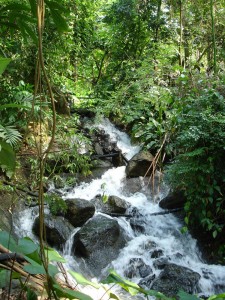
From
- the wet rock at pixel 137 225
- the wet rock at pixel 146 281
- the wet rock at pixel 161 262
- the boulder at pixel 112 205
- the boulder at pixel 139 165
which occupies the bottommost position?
the wet rock at pixel 146 281

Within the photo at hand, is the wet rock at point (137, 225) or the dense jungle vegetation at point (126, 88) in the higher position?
the dense jungle vegetation at point (126, 88)

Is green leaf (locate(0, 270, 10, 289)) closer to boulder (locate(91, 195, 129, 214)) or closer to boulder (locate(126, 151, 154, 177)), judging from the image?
boulder (locate(91, 195, 129, 214))

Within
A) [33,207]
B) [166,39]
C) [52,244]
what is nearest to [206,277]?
[52,244]

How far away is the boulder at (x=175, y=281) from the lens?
410 cm

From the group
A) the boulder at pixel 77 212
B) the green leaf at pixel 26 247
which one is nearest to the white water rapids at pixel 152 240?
the boulder at pixel 77 212

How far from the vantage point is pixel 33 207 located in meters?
5.33

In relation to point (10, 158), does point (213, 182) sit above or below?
below

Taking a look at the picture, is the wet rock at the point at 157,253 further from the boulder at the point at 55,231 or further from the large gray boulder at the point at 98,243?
the boulder at the point at 55,231

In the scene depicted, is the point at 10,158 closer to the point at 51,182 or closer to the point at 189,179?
the point at 189,179

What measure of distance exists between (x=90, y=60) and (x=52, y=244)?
6453mm

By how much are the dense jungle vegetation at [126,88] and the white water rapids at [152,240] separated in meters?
0.32

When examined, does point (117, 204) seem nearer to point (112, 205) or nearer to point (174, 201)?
point (112, 205)

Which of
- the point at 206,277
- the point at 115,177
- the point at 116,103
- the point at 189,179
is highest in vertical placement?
the point at 116,103

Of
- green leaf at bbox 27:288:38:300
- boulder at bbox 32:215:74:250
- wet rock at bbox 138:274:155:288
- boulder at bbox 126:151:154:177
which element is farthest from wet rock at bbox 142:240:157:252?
green leaf at bbox 27:288:38:300
